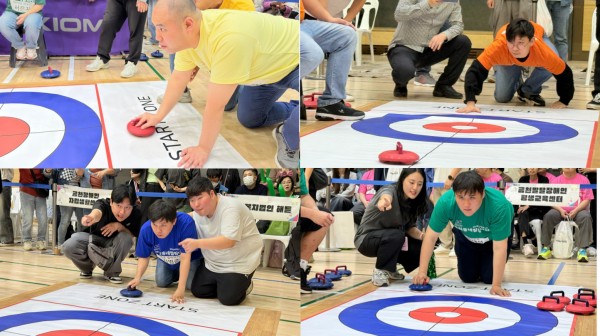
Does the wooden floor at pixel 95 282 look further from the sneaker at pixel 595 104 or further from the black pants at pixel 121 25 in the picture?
the sneaker at pixel 595 104

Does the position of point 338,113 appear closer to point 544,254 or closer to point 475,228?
point 475,228

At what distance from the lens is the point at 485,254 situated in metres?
4.06

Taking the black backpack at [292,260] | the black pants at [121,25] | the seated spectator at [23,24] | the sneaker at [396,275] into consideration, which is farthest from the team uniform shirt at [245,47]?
the sneaker at [396,275]

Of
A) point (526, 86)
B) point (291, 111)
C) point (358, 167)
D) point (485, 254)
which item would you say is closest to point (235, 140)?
point (291, 111)

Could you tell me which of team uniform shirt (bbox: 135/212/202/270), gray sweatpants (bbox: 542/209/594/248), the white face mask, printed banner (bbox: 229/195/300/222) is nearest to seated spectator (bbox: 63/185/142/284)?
team uniform shirt (bbox: 135/212/202/270)

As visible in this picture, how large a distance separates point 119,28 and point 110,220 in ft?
3.96

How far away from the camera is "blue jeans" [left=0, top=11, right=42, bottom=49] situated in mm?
3254

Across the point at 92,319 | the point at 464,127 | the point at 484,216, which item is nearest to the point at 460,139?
the point at 464,127

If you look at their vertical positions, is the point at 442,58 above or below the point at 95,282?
above

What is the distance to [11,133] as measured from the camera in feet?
10.4

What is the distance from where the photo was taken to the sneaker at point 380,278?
3986mm

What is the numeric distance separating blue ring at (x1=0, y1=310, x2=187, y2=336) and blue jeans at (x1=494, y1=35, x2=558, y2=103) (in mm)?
2035

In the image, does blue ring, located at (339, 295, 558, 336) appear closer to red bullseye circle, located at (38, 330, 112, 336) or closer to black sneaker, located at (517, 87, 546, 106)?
red bullseye circle, located at (38, 330, 112, 336)

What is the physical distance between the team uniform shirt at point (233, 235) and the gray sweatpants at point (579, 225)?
4.87ft
